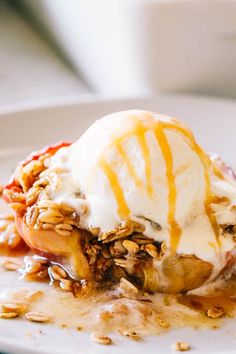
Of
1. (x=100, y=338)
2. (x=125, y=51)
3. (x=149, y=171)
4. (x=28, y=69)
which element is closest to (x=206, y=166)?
(x=149, y=171)

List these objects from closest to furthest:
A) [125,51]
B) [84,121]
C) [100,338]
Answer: [100,338]
[84,121]
[125,51]

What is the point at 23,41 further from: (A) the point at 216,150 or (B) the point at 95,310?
(B) the point at 95,310

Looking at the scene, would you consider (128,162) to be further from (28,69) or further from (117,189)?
(28,69)

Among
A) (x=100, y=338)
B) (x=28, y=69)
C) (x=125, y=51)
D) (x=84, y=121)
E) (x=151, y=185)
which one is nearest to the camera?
(x=100, y=338)

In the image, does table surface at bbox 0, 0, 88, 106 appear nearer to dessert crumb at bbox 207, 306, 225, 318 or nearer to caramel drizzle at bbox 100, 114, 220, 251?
caramel drizzle at bbox 100, 114, 220, 251

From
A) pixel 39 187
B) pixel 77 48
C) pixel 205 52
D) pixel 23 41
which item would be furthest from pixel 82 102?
pixel 23 41

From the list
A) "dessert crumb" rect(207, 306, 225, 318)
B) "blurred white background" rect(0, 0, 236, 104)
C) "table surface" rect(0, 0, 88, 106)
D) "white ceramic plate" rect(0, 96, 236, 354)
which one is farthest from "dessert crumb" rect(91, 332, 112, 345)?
"table surface" rect(0, 0, 88, 106)

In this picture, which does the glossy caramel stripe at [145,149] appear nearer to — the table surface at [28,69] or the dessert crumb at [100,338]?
the dessert crumb at [100,338]
